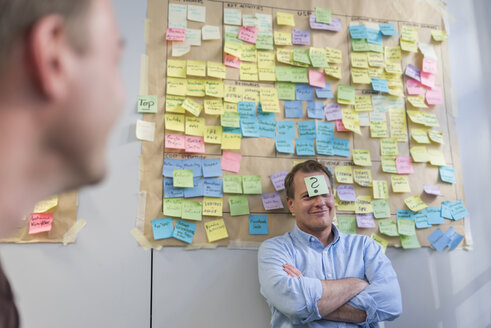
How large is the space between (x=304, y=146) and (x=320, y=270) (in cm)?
60

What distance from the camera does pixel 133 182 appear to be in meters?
1.82

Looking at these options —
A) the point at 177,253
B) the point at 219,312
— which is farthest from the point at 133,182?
the point at 219,312

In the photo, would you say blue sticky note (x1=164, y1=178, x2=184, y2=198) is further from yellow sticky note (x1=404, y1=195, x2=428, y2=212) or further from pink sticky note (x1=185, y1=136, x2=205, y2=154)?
yellow sticky note (x1=404, y1=195, x2=428, y2=212)

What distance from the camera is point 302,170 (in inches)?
73.2

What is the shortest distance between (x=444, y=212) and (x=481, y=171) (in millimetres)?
348

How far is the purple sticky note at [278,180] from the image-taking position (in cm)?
195

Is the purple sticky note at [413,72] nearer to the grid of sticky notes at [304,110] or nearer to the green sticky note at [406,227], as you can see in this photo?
the grid of sticky notes at [304,110]

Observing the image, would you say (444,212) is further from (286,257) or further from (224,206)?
(224,206)

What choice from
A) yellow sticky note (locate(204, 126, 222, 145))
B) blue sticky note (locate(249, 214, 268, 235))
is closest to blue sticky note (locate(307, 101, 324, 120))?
yellow sticky note (locate(204, 126, 222, 145))

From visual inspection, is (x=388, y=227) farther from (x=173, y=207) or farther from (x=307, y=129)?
(x=173, y=207)

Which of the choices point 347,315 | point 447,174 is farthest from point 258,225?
point 447,174

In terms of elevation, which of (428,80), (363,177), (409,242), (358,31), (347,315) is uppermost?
(358,31)

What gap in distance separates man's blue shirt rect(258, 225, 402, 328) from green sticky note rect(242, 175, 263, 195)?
0.81 ft

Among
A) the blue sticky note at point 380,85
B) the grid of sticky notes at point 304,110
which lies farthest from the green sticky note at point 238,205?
the blue sticky note at point 380,85
